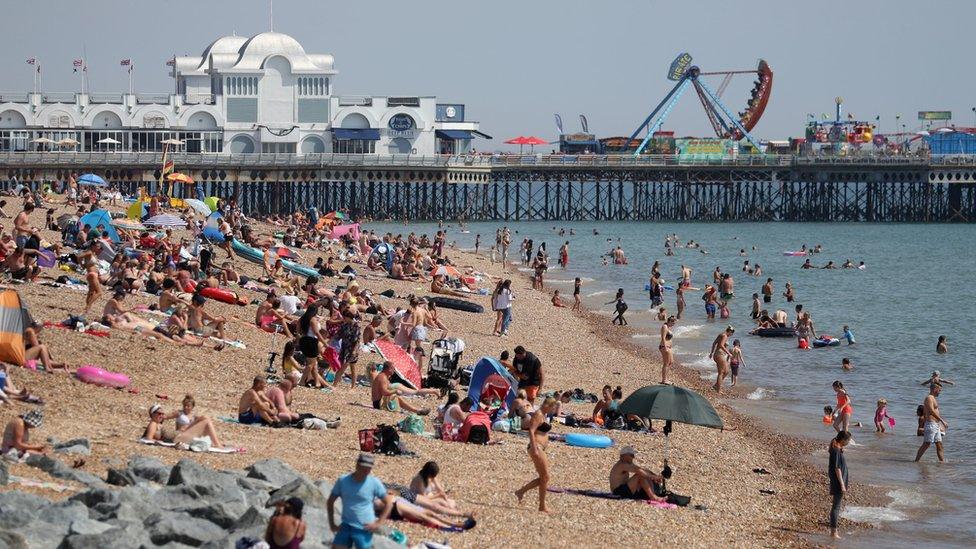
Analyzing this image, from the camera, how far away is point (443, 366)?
16.7 meters

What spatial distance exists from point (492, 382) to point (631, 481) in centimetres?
321

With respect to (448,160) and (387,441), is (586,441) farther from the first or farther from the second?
(448,160)

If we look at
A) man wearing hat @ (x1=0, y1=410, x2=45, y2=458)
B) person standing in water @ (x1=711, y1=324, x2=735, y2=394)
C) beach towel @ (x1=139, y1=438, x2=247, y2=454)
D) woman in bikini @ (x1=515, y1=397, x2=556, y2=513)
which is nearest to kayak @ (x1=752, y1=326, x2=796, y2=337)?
person standing in water @ (x1=711, y1=324, x2=735, y2=394)

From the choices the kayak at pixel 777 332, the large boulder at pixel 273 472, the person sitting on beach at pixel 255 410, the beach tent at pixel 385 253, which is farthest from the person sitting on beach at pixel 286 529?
the beach tent at pixel 385 253

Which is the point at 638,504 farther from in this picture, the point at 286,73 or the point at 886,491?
the point at 286,73

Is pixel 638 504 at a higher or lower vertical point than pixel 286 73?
lower

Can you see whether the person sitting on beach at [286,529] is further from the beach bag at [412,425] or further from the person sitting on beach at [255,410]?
the beach bag at [412,425]

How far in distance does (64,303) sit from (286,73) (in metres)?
50.6

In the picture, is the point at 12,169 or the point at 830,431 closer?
the point at 830,431

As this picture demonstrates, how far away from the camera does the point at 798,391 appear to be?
21094 millimetres

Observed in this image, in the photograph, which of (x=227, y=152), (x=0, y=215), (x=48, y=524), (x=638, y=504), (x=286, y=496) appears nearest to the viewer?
(x=48, y=524)

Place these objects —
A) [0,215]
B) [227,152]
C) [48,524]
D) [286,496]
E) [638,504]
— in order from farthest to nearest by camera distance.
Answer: [227,152] < [0,215] < [638,504] < [286,496] < [48,524]

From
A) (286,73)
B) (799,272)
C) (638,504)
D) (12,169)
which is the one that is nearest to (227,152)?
(286,73)

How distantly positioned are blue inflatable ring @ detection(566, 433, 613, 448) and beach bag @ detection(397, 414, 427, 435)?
167 centimetres
